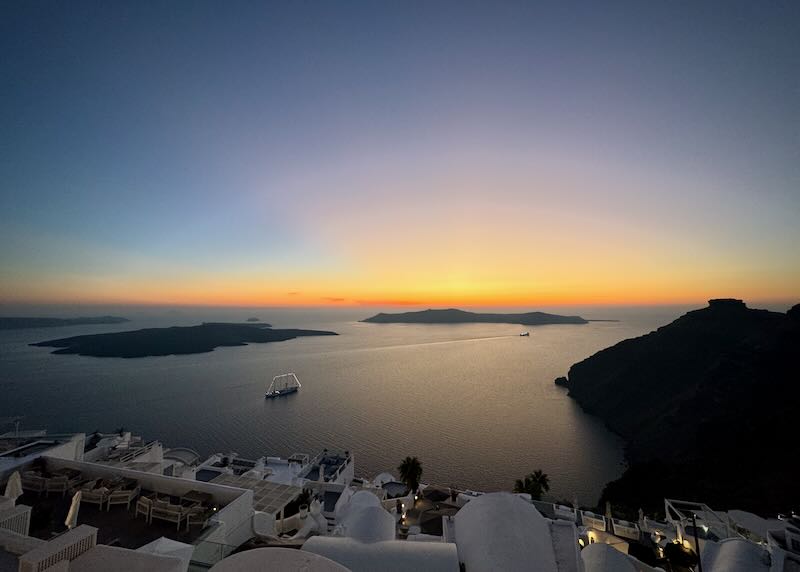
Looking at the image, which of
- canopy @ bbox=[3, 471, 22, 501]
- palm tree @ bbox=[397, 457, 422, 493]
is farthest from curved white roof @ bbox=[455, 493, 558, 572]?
palm tree @ bbox=[397, 457, 422, 493]

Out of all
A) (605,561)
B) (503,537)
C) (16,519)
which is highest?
(16,519)

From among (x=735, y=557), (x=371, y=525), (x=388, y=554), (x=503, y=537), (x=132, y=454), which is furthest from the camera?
(x=132, y=454)

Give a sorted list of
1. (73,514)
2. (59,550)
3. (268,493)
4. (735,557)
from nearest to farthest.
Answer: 1. (59,550)
2. (73,514)
3. (268,493)
4. (735,557)

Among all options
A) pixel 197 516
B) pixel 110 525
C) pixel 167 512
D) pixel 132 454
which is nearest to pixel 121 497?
pixel 110 525

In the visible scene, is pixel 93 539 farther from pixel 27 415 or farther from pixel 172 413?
pixel 27 415

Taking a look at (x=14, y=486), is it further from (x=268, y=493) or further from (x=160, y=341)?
(x=160, y=341)

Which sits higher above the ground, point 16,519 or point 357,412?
point 16,519
